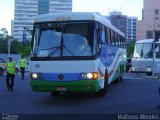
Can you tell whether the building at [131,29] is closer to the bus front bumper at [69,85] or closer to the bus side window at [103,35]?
the bus side window at [103,35]

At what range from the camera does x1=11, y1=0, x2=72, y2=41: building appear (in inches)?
3102

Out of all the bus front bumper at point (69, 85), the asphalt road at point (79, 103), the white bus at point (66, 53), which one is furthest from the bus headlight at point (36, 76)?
the asphalt road at point (79, 103)

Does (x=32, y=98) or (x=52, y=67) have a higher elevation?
(x=52, y=67)

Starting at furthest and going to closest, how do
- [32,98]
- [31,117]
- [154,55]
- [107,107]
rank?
[154,55] < [32,98] < [107,107] < [31,117]

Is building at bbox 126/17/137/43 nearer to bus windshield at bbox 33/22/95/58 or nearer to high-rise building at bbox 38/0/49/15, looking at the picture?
high-rise building at bbox 38/0/49/15

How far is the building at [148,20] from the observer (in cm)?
9856

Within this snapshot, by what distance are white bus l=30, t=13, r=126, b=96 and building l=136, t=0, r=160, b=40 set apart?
85.4 meters

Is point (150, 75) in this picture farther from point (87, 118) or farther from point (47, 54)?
point (87, 118)

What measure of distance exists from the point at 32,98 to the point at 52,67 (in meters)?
2.85

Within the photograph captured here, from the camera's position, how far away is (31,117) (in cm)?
811

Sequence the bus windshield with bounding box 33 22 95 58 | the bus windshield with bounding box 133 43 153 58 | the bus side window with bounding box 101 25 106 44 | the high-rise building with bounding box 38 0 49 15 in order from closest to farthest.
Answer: the bus windshield with bounding box 33 22 95 58
the bus side window with bounding box 101 25 106 44
the bus windshield with bounding box 133 43 153 58
the high-rise building with bounding box 38 0 49 15

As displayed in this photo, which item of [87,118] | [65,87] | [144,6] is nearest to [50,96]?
[65,87]

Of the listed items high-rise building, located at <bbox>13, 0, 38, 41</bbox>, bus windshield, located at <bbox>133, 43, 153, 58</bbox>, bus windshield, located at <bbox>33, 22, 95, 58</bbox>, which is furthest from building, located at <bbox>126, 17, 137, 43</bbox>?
bus windshield, located at <bbox>33, 22, 95, 58</bbox>

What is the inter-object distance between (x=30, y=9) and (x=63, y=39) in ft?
249
